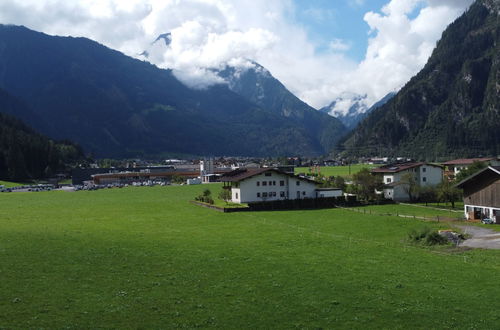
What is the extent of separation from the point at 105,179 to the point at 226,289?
137m

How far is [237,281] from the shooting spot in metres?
20.0

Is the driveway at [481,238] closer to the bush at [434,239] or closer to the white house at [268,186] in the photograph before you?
the bush at [434,239]

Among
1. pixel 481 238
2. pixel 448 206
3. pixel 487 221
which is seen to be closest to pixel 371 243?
pixel 481 238

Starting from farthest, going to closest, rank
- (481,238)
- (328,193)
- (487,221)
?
(328,193), (487,221), (481,238)

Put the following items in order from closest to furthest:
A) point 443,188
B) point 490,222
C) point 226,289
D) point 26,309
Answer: point 26,309 < point 226,289 < point 490,222 < point 443,188

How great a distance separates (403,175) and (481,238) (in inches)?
1538

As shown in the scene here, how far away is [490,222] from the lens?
4394cm

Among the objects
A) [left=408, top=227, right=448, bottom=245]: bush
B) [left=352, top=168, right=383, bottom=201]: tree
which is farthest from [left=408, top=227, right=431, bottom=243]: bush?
[left=352, top=168, right=383, bottom=201]: tree

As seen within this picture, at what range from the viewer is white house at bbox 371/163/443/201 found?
72.0 m

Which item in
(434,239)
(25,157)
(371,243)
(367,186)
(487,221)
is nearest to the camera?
(371,243)

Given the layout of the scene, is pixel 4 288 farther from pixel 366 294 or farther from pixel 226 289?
pixel 366 294

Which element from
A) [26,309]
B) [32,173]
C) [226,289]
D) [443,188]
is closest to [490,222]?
[443,188]

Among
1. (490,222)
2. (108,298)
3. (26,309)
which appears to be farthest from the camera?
(490,222)

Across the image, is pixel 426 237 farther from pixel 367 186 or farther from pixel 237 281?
pixel 367 186
